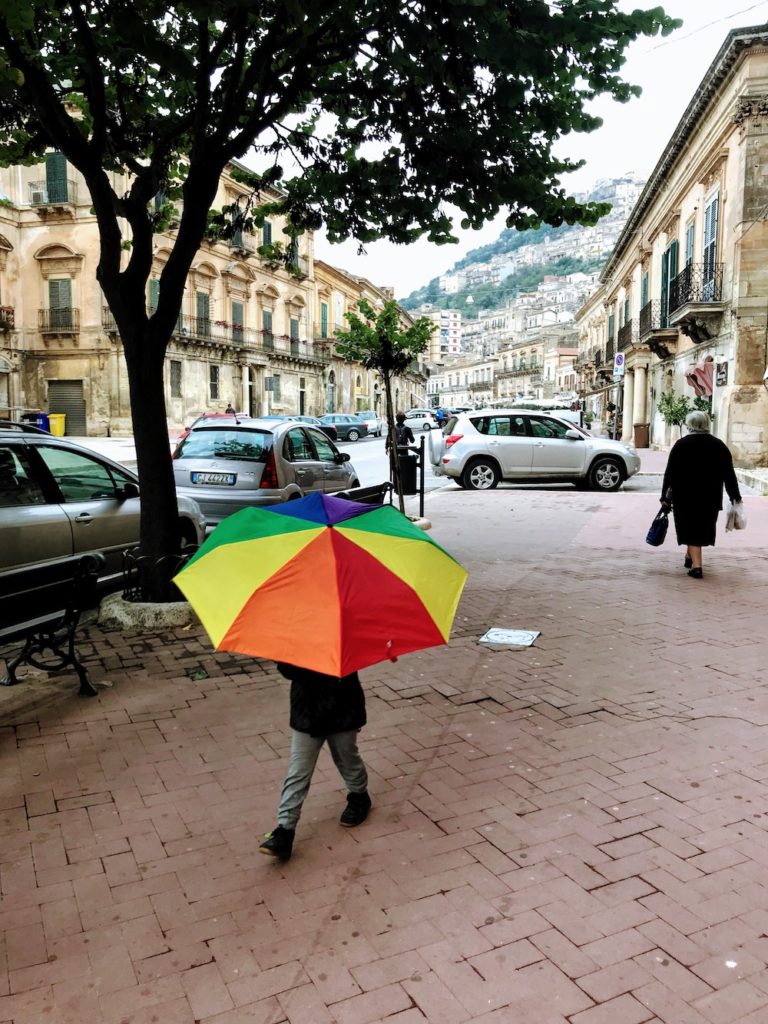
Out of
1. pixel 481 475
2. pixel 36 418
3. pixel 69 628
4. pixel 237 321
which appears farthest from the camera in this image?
pixel 237 321

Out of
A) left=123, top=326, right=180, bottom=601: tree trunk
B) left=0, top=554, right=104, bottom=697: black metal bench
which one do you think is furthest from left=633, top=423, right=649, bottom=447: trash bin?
left=0, top=554, right=104, bottom=697: black metal bench

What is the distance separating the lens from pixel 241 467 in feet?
31.1

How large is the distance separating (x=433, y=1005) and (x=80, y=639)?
4.44 meters

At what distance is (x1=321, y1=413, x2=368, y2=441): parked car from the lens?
40.4 meters

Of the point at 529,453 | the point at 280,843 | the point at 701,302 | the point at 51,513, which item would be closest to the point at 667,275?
the point at 701,302

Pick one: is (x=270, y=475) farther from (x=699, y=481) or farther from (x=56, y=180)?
(x=56, y=180)

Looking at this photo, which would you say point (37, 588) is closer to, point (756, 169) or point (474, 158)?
point (474, 158)

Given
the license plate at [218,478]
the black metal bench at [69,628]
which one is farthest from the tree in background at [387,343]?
the black metal bench at [69,628]

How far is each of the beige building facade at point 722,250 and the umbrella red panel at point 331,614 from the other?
57.4ft

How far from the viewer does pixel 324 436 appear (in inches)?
439

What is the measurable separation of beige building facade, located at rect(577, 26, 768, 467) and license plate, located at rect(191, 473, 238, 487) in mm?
13135

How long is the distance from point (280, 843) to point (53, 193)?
124 feet

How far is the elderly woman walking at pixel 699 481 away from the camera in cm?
787

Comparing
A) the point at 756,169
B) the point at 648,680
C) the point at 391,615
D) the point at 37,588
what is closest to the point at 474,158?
the point at 648,680
